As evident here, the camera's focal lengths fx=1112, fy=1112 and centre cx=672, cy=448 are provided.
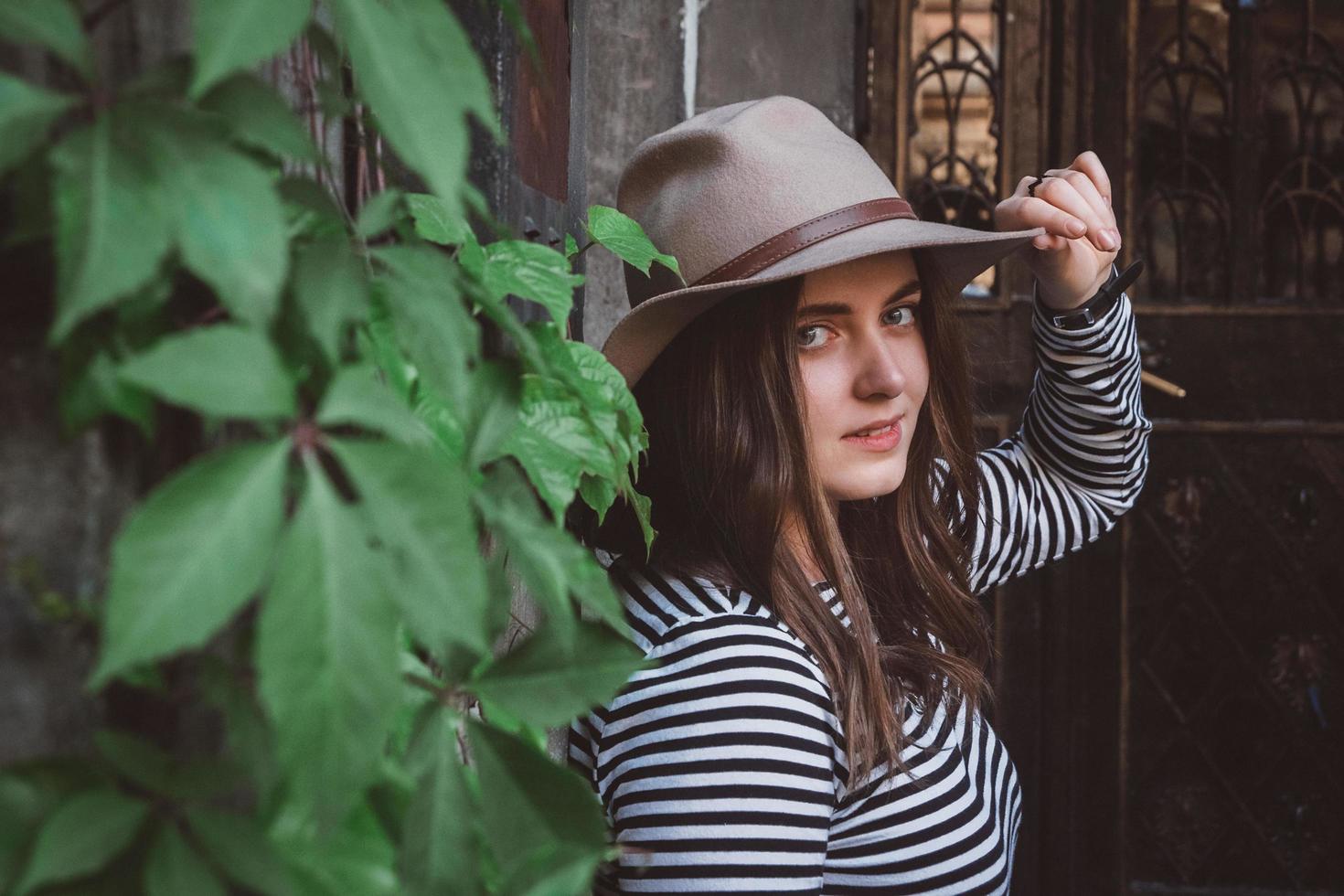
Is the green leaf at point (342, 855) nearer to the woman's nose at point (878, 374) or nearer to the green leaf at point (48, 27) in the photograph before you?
the green leaf at point (48, 27)

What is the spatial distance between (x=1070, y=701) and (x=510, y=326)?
2.35 metres

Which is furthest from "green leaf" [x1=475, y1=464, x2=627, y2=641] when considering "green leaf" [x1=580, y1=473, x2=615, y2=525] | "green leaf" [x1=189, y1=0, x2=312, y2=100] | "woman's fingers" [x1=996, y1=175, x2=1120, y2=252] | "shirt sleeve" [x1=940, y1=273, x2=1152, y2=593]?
"shirt sleeve" [x1=940, y1=273, x2=1152, y2=593]

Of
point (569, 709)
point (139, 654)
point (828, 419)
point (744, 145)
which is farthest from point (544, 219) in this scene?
point (139, 654)

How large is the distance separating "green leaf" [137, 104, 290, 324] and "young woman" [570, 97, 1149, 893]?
798 millimetres

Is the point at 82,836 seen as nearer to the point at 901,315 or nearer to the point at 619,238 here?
the point at 619,238

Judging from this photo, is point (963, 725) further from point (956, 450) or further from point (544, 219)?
point (544, 219)

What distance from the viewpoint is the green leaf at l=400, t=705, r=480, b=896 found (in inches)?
18.8

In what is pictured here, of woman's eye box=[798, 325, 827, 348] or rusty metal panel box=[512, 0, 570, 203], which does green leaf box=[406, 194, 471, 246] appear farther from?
woman's eye box=[798, 325, 827, 348]

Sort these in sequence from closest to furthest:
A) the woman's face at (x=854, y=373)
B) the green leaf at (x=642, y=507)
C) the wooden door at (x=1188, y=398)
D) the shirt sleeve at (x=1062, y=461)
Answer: the green leaf at (x=642, y=507) < the woman's face at (x=854, y=373) < the shirt sleeve at (x=1062, y=461) < the wooden door at (x=1188, y=398)

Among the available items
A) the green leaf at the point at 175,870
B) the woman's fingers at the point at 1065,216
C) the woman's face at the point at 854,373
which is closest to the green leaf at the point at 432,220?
Result: the green leaf at the point at 175,870

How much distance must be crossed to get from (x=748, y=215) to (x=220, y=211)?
92 cm

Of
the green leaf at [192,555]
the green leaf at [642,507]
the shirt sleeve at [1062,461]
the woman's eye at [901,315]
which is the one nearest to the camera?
the green leaf at [192,555]

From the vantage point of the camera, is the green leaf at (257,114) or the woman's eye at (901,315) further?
the woman's eye at (901,315)

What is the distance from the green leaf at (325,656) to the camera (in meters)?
0.39
